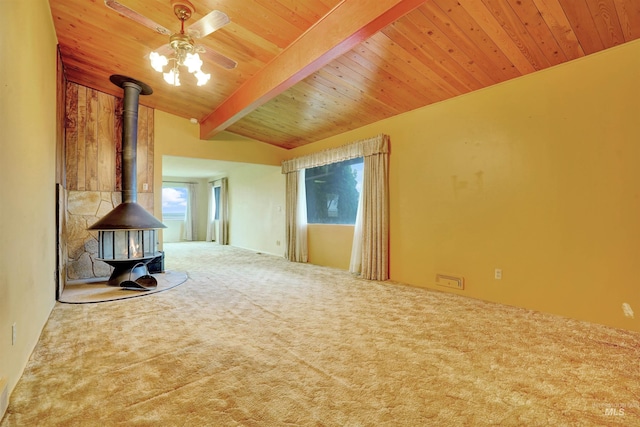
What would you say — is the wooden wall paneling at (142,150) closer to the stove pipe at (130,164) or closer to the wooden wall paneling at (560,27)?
the stove pipe at (130,164)

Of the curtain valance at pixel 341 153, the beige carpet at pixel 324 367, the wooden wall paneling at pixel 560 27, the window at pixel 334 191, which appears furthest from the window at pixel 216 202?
the wooden wall paneling at pixel 560 27

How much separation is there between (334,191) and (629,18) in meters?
3.99

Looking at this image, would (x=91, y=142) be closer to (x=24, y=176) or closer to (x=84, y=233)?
(x=84, y=233)

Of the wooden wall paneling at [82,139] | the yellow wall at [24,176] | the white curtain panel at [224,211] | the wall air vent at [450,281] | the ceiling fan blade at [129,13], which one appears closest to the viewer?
the yellow wall at [24,176]

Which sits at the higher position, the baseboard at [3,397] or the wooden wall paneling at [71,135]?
the wooden wall paneling at [71,135]

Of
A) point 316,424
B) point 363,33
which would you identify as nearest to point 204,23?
→ point 363,33

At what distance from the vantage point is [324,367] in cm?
185

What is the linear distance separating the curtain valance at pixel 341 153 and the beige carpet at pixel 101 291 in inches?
114

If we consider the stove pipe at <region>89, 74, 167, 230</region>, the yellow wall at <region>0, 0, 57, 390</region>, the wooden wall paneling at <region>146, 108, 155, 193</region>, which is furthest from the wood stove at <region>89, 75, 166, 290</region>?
the yellow wall at <region>0, 0, 57, 390</region>

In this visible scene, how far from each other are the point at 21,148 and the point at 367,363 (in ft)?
8.54

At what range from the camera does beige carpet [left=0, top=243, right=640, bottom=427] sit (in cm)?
143

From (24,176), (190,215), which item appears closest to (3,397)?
(24,176)

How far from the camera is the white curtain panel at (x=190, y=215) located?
390 inches

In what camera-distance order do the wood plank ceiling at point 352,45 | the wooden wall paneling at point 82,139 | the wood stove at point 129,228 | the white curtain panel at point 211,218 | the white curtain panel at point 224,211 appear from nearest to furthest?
the wood plank ceiling at point 352,45 → the wood stove at point 129,228 → the wooden wall paneling at point 82,139 → the white curtain panel at point 224,211 → the white curtain panel at point 211,218
